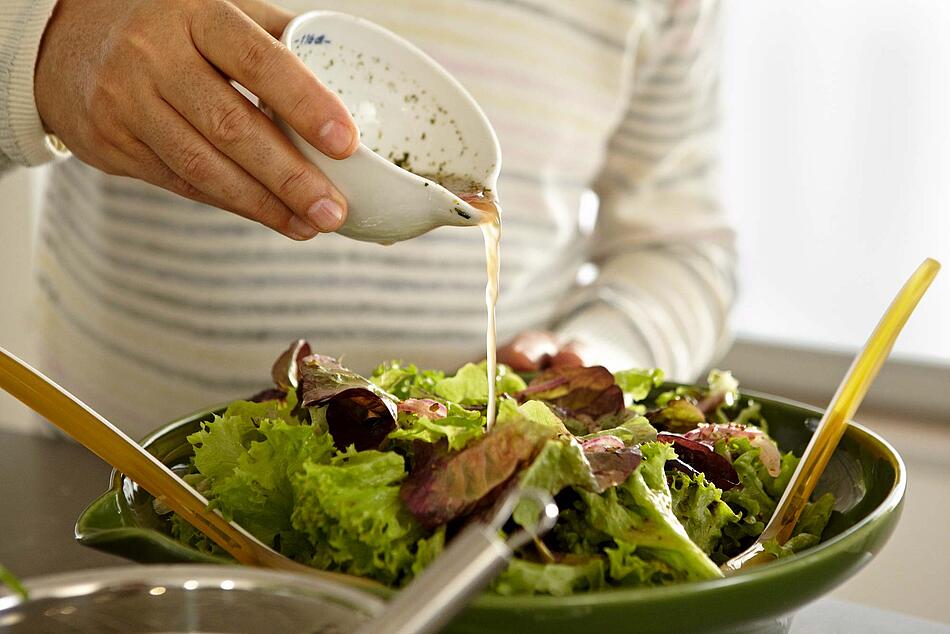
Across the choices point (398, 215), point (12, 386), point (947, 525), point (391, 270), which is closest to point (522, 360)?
point (391, 270)

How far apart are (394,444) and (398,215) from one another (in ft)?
0.58

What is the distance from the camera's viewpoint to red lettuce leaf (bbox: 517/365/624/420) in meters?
0.91

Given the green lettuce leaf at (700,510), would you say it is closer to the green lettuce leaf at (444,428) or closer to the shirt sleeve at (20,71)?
the green lettuce leaf at (444,428)

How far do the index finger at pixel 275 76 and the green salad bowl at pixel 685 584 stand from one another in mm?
277

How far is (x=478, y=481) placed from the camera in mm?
651

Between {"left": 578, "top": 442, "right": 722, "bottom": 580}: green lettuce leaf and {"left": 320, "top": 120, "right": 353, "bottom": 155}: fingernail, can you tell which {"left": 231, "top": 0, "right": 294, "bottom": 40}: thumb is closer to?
{"left": 320, "top": 120, "right": 353, "bottom": 155}: fingernail

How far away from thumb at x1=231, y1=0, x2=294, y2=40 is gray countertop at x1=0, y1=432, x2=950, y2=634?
19.4 inches

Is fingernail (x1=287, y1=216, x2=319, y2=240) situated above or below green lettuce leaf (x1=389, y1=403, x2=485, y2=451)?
above

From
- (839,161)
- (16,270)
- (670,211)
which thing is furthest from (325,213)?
(16,270)

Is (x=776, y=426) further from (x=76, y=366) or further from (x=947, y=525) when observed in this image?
(x=947, y=525)

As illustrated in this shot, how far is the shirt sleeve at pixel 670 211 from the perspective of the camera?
1.68m

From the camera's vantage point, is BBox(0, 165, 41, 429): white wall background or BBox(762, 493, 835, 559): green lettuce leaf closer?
BBox(762, 493, 835, 559): green lettuce leaf

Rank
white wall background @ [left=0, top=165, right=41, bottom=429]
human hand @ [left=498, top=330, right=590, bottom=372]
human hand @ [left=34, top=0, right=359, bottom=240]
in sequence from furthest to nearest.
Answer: white wall background @ [left=0, top=165, right=41, bottom=429] < human hand @ [left=498, top=330, right=590, bottom=372] < human hand @ [left=34, top=0, right=359, bottom=240]

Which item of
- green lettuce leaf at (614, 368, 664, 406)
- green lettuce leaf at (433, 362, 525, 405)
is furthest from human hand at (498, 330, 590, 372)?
green lettuce leaf at (433, 362, 525, 405)
